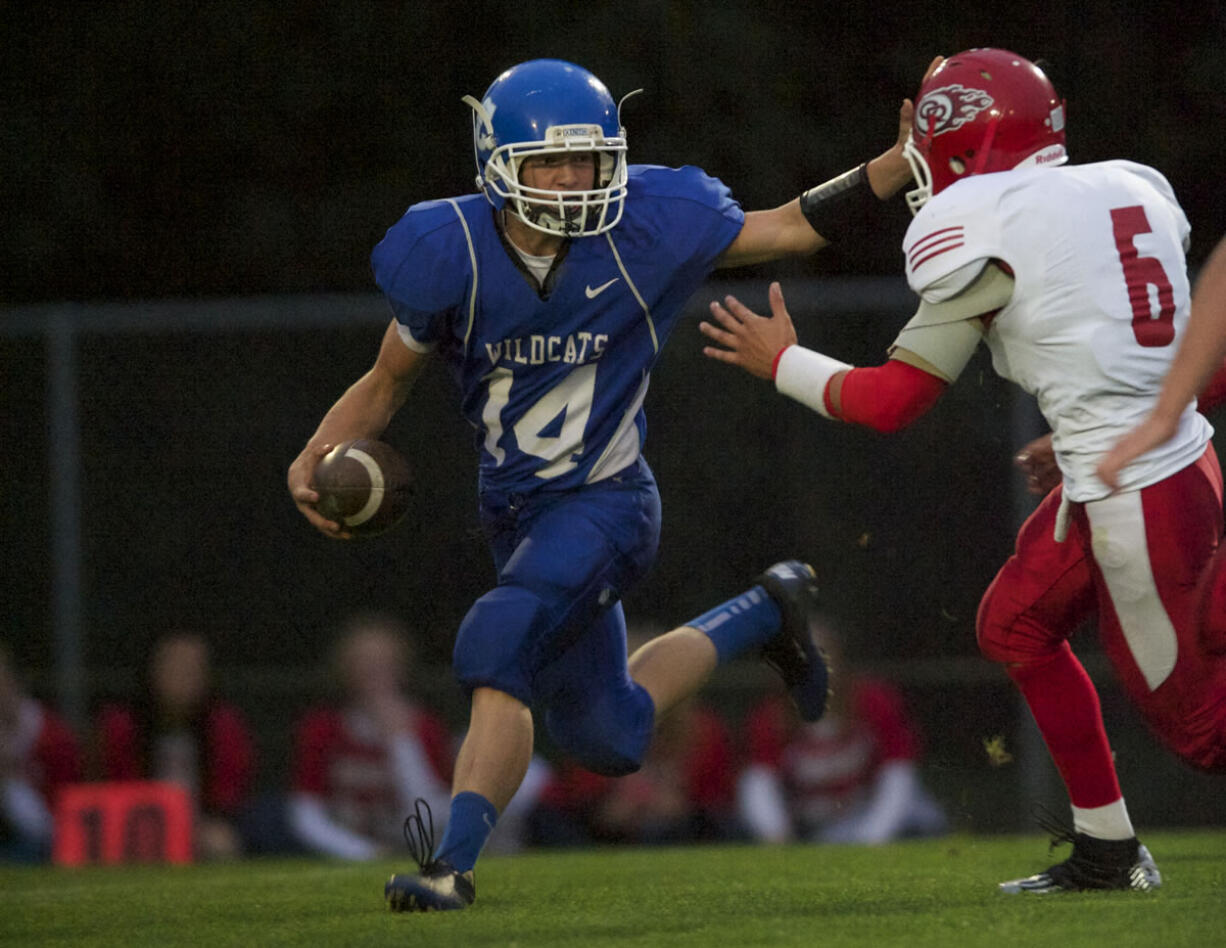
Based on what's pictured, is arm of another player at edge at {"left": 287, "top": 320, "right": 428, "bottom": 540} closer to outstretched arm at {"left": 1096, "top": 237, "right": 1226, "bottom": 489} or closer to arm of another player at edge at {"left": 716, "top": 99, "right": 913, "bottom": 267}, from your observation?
arm of another player at edge at {"left": 716, "top": 99, "right": 913, "bottom": 267}

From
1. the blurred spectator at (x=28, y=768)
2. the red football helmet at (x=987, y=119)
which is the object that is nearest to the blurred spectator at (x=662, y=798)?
the blurred spectator at (x=28, y=768)

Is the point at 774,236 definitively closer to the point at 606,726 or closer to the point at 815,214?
the point at 815,214

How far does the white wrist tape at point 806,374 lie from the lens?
167 inches

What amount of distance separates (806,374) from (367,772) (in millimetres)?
4173

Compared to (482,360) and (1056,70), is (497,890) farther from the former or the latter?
(1056,70)

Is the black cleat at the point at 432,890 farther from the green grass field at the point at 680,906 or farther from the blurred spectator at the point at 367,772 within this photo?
the blurred spectator at the point at 367,772

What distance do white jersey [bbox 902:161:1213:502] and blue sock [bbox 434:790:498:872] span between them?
139 cm

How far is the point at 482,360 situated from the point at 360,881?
178 cm

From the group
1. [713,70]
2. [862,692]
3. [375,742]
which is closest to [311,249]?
[713,70]

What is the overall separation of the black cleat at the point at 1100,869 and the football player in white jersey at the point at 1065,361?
290 mm

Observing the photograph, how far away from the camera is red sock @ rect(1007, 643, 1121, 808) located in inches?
170

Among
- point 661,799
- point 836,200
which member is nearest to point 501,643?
point 836,200

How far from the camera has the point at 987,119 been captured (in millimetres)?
4141

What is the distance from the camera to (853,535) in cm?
843
